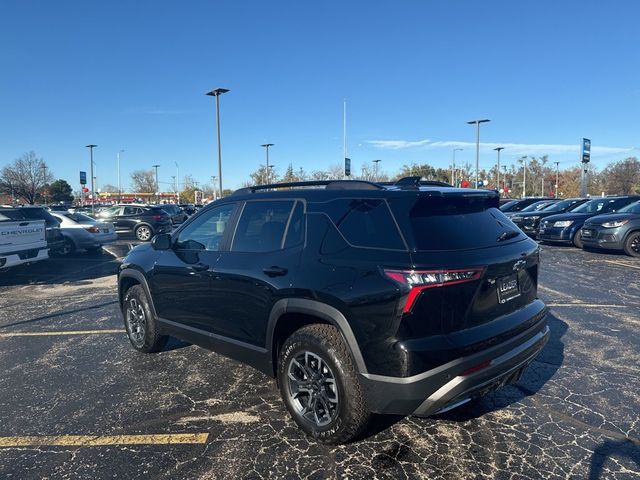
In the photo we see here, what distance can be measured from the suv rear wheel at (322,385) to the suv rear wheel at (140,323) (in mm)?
2103

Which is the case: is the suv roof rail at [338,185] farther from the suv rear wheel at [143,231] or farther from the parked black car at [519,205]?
the parked black car at [519,205]

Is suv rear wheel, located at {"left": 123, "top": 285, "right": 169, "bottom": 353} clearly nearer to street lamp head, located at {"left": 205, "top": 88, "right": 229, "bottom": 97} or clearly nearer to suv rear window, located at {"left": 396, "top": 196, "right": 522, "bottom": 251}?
suv rear window, located at {"left": 396, "top": 196, "right": 522, "bottom": 251}

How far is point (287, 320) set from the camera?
3363mm

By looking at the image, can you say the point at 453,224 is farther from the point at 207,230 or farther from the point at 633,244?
the point at 633,244

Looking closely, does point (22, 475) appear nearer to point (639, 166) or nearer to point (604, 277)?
point (604, 277)

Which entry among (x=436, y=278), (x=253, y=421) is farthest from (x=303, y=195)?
(x=253, y=421)

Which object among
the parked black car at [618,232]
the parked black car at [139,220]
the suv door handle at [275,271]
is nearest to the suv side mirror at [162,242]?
the suv door handle at [275,271]

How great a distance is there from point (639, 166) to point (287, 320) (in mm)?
76597

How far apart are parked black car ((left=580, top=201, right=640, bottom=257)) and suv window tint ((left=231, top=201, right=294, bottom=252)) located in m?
11.6

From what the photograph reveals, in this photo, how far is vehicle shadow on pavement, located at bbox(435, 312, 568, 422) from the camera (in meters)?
3.61

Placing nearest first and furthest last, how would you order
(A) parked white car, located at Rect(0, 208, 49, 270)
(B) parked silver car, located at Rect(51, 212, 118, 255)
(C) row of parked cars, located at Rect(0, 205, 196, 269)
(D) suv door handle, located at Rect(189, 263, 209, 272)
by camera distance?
(D) suv door handle, located at Rect(189, 263, 209, 272), (A) parked white car, located at Rect(0, 208, 49, 270), (C) row of parked cars, located at Rect(0, 205, 196, 269), (B) parked silver car, located at Rect(51, 212, 118, 255)

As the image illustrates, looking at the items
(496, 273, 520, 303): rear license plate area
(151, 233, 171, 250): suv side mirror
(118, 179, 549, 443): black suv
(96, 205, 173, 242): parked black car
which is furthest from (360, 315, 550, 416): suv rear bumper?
(96, 205, 173, 242): parked black car

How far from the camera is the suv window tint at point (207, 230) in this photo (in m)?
4.17

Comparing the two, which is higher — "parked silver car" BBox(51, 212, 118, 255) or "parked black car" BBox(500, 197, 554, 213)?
"parked black car" BBox(500, 197, 554, 213)
